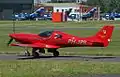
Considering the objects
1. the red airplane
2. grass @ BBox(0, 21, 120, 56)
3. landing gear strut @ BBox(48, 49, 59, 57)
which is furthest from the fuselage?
grass @ BBox(0, 21, 120, 56)

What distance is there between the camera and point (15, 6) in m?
157

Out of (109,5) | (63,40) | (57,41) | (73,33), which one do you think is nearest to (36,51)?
(57,41)

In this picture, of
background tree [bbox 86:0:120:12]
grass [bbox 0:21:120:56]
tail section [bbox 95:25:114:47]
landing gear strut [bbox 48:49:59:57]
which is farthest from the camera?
background tree [bbox 86:0:120:12]

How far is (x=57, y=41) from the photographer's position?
1147 inches

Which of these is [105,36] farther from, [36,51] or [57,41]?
[36,51]

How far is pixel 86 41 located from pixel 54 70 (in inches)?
400

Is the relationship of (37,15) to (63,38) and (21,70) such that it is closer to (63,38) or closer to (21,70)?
(63,38)

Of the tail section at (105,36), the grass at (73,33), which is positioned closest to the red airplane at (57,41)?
the tail section at (105,36)

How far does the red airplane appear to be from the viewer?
1125 inches

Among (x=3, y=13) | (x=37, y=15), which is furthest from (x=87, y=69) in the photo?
(x=3, y=13)

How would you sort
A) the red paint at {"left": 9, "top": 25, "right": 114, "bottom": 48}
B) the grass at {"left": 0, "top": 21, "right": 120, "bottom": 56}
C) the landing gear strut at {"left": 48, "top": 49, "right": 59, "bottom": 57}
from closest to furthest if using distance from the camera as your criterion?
the red paint at {"left": 9, "top": 25, "right": 114, "bottom": 48}, the landing gear strut at {"left": 48, "top": 49, "right": 59, "bottom": 57}, the grass at {"left": 0, "top": 21, "right": 120, "bottom": 56}

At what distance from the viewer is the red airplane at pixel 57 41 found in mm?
28562

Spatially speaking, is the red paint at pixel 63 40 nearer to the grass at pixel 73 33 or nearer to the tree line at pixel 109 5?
the grass at pixel 73 33

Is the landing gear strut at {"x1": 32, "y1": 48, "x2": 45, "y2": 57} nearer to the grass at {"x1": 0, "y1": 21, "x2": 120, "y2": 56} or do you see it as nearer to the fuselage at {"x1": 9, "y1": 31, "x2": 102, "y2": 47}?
the fuselage at {"x1": 9, "y1": 31, "x2": 102, "y2": 47}
